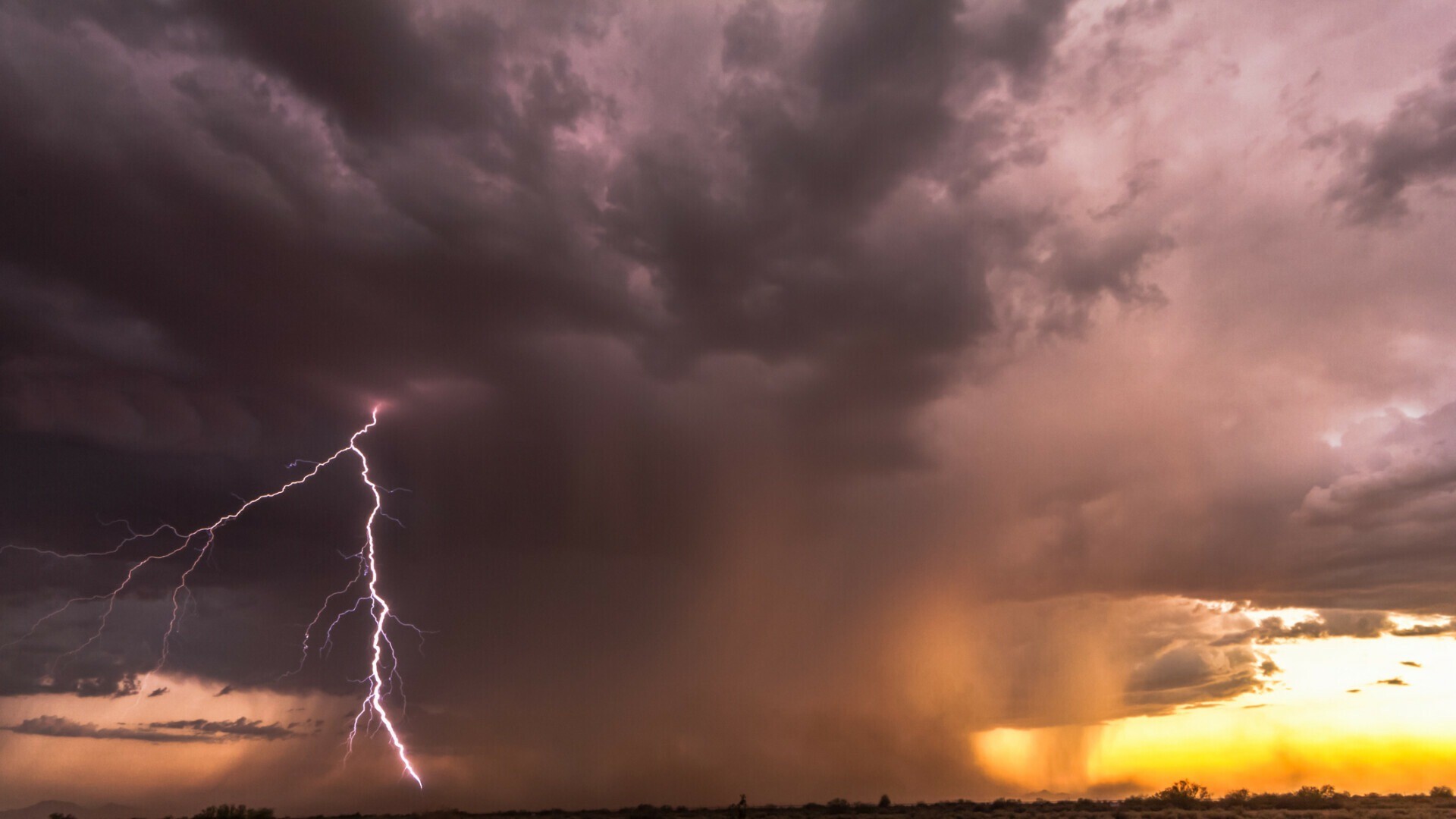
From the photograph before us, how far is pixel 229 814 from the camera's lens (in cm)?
5244

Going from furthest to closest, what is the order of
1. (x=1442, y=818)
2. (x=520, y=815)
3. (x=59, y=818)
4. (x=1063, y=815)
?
(x=520, y=815) < (x=1063, y=815) < (x=59, y=818) < (x=1442, y=818)

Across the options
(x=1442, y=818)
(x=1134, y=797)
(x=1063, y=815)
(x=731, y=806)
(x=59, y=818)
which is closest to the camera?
(x=1442, y=818)

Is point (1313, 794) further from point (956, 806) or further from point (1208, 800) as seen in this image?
point (956, 806)

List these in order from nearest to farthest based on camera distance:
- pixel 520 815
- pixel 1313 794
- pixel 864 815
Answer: pixel 1313 794 → pixel 864 815 → pixel 520 815

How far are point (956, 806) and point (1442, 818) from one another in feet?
127

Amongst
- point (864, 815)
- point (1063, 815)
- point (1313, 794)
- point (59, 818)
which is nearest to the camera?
point (59, 818)

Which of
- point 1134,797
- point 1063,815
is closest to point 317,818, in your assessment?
point 1063,815

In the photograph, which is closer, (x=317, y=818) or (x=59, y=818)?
(x=59, y=818)

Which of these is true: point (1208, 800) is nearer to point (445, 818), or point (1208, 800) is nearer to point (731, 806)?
point (731, 806)

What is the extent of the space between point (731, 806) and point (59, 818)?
2318 inches

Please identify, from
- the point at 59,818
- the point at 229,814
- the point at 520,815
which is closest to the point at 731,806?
the point at 520,815

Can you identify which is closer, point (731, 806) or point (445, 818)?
point (445, 818)

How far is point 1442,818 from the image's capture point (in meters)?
46.8

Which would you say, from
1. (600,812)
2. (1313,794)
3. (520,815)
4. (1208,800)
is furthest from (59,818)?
(1313,794)
